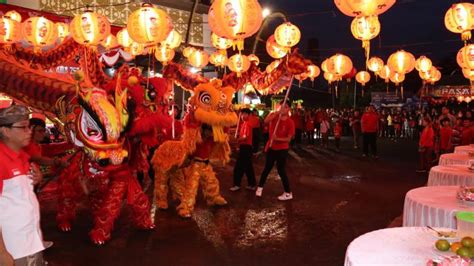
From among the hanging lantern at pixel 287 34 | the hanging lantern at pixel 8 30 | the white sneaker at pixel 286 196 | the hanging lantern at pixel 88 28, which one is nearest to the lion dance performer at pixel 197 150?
the white sneaker at pixel 286 196

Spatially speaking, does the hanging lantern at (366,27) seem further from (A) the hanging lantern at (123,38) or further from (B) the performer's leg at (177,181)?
(A) the hanging lantern at (123,38)

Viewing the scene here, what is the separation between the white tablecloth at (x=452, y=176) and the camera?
17.0ft

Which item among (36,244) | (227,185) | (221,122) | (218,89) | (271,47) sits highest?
(271,47)

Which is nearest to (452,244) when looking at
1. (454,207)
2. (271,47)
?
(454,207)

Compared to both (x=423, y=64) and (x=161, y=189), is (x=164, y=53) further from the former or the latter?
(x=423, y=64)

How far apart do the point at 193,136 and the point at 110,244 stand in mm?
2096

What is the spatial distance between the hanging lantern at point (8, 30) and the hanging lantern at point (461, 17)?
818 cm

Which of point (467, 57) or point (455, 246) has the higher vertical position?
point (467, 57)

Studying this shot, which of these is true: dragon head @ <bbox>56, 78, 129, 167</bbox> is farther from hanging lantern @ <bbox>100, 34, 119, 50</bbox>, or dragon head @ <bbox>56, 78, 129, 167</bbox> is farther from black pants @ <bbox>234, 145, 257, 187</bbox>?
hanging lantern @ <bbox>100, 34, 119, 50</bbox>

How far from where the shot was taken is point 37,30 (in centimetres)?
834

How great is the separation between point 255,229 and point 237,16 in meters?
3.01

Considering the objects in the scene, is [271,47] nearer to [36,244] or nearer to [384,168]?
[384,168]

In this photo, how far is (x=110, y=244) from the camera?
536 cm

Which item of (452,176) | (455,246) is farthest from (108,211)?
(452,176)
